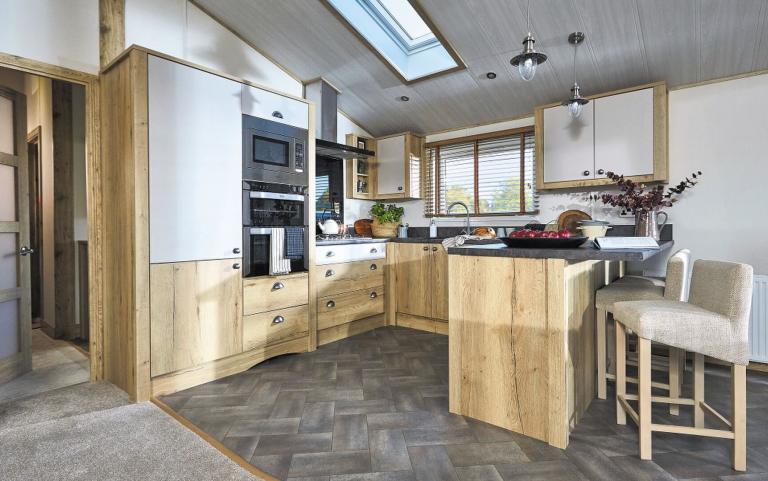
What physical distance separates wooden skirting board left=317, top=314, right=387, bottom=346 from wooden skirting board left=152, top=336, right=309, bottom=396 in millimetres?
270

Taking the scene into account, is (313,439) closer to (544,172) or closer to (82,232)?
(544,172)

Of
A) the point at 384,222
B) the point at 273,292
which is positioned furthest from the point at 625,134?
the point at 273,292

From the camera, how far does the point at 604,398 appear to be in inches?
90.7

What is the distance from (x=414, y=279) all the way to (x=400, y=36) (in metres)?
2.13

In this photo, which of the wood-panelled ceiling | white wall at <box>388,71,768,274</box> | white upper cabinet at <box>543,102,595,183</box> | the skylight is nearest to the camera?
the wood-panelled ceiling


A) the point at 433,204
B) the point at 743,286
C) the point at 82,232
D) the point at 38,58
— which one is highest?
the point at 38,58

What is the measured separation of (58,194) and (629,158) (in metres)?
4.79

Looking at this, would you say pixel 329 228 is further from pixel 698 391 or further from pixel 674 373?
pixel 698 391

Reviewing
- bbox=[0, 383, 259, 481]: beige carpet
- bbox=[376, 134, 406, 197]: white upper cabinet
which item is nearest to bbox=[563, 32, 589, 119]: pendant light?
bbox=[376, 134, 406, 197]: white upper cabinet

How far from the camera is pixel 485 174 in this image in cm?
414

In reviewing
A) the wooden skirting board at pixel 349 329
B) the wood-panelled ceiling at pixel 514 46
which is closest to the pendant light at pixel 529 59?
the wood-panelled ceiling at pixel 514 46

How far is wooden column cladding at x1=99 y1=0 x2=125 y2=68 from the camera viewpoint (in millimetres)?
2619

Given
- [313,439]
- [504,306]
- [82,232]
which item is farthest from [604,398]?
[82,232]

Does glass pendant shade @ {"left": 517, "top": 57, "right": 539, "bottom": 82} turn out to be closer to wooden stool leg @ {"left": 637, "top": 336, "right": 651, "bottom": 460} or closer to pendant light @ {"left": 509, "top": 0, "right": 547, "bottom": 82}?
pendant light @ {"left": 509, "top": 0, "right": 547, "bottom": 82}
